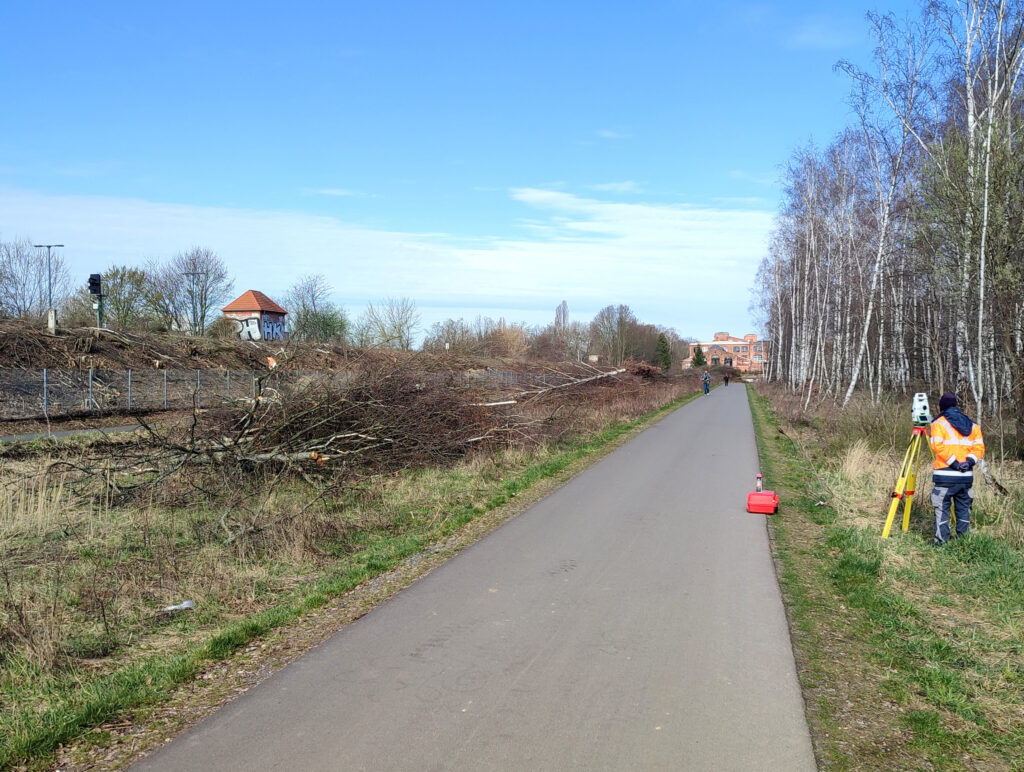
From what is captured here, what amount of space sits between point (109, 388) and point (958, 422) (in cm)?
2911

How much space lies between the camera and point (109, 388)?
93.1ft

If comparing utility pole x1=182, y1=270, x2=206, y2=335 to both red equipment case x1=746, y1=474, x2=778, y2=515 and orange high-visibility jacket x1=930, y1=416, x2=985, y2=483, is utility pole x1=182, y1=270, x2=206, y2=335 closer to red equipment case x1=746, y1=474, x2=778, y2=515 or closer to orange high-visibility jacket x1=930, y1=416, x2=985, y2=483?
red equipment case x1=746, y1=474, x2=778, y2=515

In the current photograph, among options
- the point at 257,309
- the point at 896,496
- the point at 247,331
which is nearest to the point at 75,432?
the point at 247,331

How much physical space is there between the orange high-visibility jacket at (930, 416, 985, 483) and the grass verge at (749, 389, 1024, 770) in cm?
75

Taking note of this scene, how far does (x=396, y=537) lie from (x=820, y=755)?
21.0ft

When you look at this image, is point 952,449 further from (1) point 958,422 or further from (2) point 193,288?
(2) point 193,288

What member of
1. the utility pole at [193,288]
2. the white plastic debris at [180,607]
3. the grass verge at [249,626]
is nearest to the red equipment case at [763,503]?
the grass verge at [249,626]

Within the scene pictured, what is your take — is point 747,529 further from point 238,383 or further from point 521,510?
point 238,383

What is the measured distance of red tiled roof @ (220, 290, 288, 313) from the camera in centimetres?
8044

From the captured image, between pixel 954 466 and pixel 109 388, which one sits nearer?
pixel 954 466

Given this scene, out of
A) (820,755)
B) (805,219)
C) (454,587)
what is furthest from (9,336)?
(805,219)

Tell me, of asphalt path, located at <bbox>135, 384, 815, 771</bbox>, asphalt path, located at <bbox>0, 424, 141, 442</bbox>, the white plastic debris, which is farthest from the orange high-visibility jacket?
asphalt path, located at <bbox>0, 424, 141, 442</bbox>

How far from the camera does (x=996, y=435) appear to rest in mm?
14820

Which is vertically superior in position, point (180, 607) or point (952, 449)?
point (952, 449)
